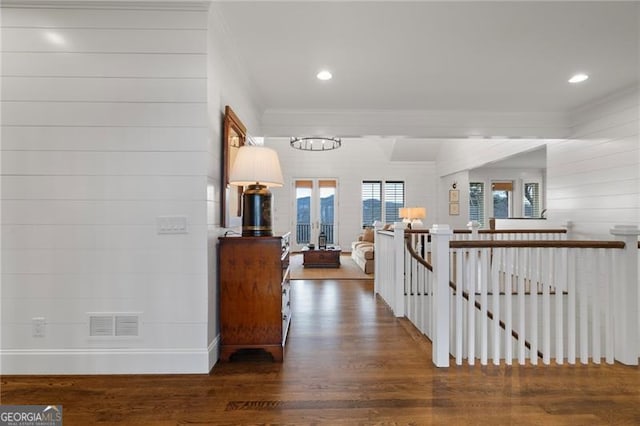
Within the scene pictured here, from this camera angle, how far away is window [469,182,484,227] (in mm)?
10211

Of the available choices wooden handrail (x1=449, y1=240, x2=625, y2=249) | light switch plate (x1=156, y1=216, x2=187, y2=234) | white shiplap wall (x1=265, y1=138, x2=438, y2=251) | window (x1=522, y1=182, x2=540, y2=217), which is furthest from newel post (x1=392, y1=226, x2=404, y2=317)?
window (x1=522, y1=182, x2=540, y2=217)

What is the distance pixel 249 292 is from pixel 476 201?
Result: 9.48 m

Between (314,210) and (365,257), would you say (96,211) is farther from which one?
(314,210)

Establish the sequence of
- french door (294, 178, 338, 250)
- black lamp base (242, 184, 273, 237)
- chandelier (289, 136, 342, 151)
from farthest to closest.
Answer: french door (294, 178, 338, 250) < chandelier (289, 136, 342, 151) < black lamp base (242, 184, 273, 237)

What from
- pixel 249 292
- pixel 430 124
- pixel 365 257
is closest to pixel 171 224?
pixel 249 292

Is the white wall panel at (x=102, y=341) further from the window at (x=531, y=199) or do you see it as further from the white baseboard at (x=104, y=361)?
Result: the window at (x=531, y=199)

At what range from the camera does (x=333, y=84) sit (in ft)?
13.1

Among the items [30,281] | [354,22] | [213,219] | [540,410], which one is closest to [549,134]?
[354,22]

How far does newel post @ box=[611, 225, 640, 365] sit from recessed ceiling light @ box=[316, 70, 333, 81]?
9.80 ft

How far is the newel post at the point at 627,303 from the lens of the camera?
253 cm

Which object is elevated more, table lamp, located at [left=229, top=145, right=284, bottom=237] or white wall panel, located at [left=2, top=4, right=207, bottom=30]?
white wall panel, located at [left=2, top=4, right=207, bottom=30]

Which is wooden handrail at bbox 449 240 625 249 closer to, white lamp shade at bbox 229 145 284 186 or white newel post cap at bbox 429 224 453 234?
white newel post cap at bbox 429 224 453 234

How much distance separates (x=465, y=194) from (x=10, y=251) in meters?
9.76

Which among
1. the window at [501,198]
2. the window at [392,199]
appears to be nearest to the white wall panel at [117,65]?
the window at [392,199]
